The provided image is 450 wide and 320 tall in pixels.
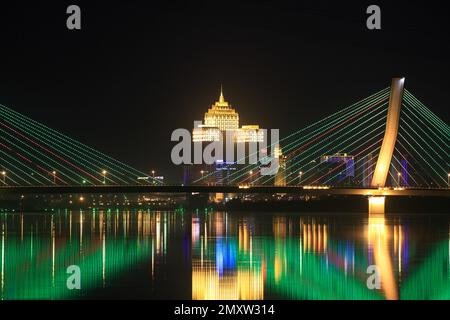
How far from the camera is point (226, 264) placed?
3269cm

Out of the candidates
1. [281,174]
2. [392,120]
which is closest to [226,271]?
[392,120]

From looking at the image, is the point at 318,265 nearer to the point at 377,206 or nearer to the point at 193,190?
the point at 193,190

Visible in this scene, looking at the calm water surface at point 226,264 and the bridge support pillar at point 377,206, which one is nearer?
the calm water surface at point 226,264

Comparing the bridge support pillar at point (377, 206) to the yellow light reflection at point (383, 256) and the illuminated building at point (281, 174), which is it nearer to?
the yellow light reflection at point (383, 256)

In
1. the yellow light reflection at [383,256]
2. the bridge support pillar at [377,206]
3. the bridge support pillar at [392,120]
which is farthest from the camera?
the bridge support pillar at [377,206]

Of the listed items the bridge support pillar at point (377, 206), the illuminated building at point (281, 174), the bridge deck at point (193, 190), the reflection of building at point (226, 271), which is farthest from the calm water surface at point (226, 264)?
the illuminated building at point (281, 174)

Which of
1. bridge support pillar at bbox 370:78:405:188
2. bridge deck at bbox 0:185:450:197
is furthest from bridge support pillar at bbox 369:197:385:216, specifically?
bridge support pillar at bbox 370:78:405:188

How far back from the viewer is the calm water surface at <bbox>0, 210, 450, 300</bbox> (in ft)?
84.2

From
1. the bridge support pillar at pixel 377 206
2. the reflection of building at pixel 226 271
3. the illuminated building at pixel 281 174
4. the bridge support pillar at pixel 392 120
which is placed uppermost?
the illuminated building at pixel 281 174

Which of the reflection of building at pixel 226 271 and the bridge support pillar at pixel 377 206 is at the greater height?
the bridge support pillar at pixel 377 206

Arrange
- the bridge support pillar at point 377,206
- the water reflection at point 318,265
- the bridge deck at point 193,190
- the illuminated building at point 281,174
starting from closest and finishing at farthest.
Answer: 1. the water reflection at point 318,265
2. the bridge deck at point 193,190
3. the bridge support pillar at point 377,206
4. the illuminated building at point 281,174

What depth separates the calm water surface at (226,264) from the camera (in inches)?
1010

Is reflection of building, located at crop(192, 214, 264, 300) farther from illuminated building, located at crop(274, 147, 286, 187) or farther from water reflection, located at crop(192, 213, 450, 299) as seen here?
illuminated building, located at crop(274, 147, 286, 187)

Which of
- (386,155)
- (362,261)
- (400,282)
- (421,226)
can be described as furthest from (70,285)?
(386,155)
